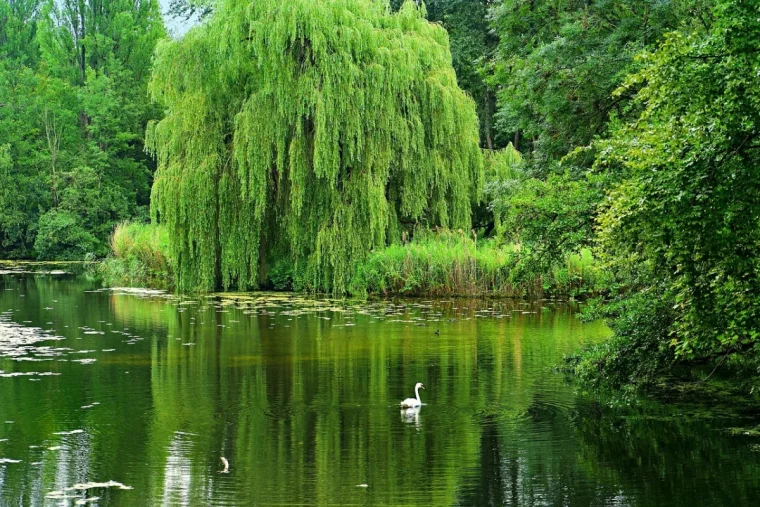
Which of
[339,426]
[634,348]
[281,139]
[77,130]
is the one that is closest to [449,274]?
[281,139]

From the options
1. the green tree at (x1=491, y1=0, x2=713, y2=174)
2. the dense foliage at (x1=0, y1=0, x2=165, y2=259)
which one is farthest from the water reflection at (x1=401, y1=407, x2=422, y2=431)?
the dense foliage at (x1=0, y1=0, x2=165, y2=259)

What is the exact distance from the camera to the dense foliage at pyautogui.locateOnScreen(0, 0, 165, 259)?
157 ft

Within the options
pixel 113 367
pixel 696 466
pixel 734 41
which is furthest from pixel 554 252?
pixel 113 367

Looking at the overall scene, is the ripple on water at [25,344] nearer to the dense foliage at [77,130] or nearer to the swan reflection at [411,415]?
the swan reflection at [411,415]

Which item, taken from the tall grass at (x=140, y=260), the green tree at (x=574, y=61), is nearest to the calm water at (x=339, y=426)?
the green tree at (x=574, y=61)

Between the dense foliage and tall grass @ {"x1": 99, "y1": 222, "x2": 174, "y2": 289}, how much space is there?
1404 cm

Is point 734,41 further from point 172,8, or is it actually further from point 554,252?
point 172,8

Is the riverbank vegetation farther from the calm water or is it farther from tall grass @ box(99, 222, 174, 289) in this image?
the calm water

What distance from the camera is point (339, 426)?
418 inches

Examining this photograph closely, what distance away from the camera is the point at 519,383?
12922mm

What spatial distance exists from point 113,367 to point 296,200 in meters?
9.90

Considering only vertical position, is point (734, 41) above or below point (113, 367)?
above

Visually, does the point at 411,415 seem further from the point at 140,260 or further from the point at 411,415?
the point at 140,260

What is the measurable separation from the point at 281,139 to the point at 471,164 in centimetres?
661
